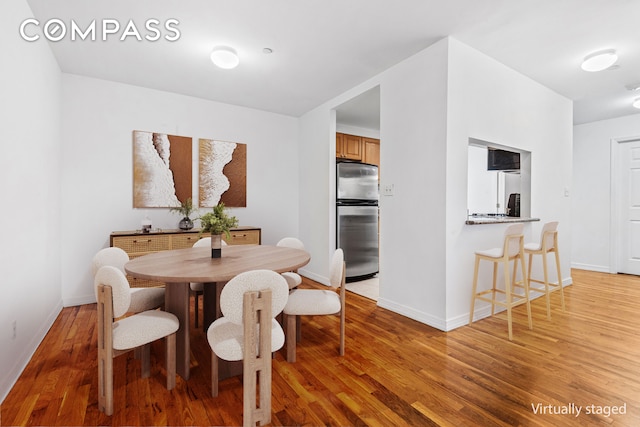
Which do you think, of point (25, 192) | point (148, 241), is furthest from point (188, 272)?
point (148, 241)

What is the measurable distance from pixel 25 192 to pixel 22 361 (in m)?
1.18

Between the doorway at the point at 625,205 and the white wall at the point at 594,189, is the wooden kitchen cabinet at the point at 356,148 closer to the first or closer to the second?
the white wall at the point at 594,189

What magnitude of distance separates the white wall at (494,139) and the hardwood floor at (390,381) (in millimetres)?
568

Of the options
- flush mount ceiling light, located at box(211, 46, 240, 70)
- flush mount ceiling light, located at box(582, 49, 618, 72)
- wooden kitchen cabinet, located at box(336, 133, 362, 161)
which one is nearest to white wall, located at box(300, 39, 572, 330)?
flush mount ceiling light, located at box(582, 49, 618, 72)

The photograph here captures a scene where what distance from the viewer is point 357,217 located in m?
4.42

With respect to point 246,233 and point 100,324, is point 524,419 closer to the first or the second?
point 100,324

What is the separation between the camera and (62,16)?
235 centimetres

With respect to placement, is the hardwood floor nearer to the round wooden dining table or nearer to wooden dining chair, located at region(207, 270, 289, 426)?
wooden dining chair, located at region(207, 270, 289, 426)

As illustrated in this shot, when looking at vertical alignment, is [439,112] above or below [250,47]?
below

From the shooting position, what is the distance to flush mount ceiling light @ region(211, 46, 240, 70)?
273 cm

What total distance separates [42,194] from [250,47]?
2.27m

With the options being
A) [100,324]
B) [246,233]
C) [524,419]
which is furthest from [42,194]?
[524,419]

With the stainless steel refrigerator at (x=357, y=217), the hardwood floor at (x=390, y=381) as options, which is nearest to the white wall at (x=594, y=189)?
the hardwood floor at (x=390, y=381)

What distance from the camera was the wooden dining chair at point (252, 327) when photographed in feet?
4.58
